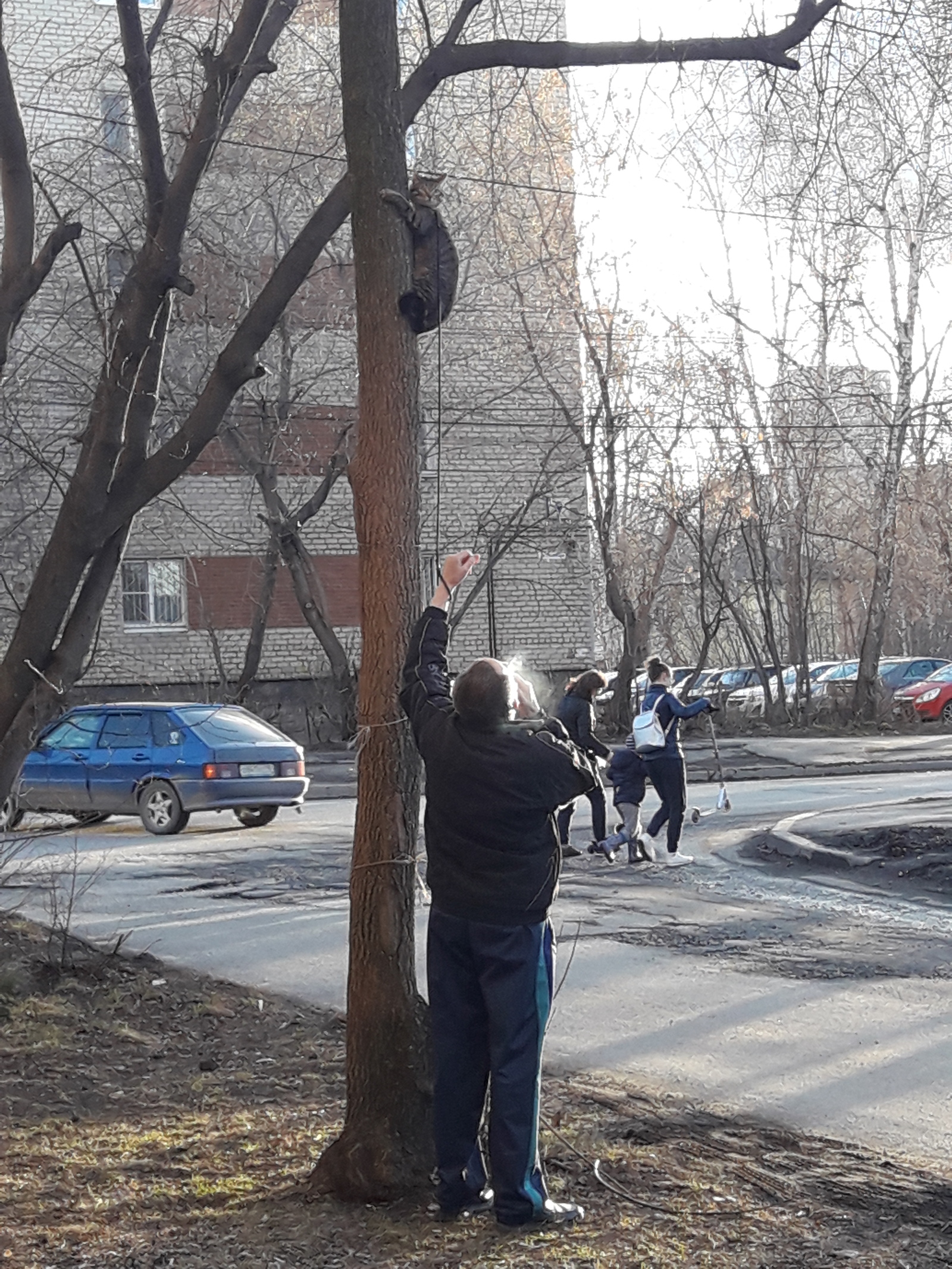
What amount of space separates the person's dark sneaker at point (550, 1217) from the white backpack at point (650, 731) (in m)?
9.50

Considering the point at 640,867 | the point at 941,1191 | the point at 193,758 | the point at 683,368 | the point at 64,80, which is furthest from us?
the point at 683,368

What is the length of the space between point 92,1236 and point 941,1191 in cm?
272

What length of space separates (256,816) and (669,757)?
6353 millimetres

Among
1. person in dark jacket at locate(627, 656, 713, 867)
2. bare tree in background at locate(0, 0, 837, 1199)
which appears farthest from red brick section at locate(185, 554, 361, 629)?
bare tree in background at locate(0, 0, 837, 1199)

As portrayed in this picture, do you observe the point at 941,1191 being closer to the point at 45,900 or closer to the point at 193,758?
the point at 45,900

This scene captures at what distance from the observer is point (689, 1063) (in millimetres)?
7145

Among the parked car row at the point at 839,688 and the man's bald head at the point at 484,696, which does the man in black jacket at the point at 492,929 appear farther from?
the parked car row at the point at 839,688

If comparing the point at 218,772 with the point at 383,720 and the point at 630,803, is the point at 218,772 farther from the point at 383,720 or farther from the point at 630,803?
the point at 383,720

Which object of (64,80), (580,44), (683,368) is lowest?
(580,44)

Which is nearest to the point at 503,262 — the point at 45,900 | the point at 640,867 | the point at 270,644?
the point at 270,644

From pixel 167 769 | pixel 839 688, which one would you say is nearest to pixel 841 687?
pixel 839 688

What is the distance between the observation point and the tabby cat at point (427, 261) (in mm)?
5473

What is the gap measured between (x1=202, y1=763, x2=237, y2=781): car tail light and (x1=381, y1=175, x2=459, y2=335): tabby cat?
12.6 metres

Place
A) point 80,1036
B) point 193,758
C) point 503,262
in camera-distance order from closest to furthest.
→ point 80,1036 → point 193,758 → point 503,262
